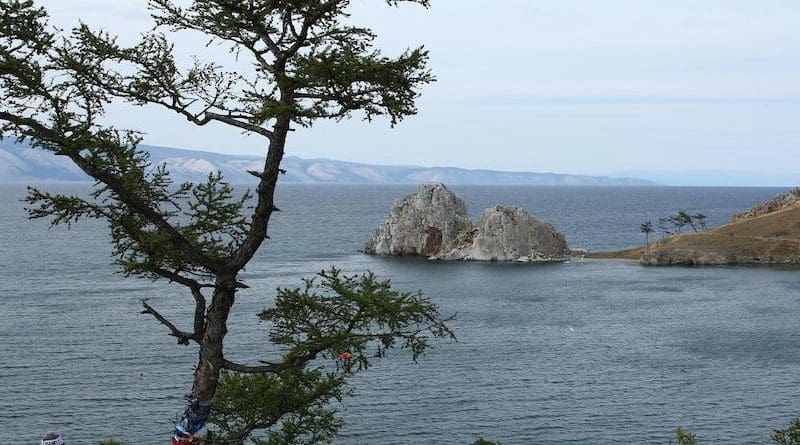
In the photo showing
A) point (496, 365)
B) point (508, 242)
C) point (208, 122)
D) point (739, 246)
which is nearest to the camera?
point (208, 122)

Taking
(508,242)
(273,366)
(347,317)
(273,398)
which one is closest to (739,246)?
(508,242)

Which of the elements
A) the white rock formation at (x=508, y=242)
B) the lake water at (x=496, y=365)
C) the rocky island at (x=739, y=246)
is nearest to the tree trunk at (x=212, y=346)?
the lake water at (x=496, y=365)

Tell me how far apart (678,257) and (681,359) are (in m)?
99.0

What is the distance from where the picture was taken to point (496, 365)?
3482 inches

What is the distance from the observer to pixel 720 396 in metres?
76.5

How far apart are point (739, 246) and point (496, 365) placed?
11752cm

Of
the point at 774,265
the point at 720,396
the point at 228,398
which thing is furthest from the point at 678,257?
the point at 228,398

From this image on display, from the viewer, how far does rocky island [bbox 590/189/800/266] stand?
183900mm

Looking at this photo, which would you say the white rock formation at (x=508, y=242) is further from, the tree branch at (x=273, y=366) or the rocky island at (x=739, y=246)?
the tree branch at (x=273, y=366)

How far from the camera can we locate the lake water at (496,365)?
221ft

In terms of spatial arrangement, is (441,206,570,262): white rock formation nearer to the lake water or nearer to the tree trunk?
the lake water

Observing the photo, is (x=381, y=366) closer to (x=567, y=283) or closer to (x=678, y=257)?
(x=567, y=283)

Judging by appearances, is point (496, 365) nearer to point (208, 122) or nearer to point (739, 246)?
point (208, 122)

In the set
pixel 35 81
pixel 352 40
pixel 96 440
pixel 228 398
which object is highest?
pixel 352 40
